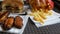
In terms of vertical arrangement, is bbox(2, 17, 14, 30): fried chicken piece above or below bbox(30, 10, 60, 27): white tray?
above

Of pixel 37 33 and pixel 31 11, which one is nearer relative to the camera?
pixel 37 33

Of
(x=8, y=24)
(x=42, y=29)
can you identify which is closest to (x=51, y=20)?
(x=42, y=29)

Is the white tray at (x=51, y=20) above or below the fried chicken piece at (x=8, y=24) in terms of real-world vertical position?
below

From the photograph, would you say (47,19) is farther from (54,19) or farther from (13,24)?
(13,24)

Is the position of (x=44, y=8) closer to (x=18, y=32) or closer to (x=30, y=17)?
(x=30, y=17)

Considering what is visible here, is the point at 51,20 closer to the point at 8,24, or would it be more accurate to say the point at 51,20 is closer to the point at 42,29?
the point at 42,29

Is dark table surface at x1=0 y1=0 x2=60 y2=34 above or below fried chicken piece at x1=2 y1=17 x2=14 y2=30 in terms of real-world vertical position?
below

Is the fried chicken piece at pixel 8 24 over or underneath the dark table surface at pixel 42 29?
over

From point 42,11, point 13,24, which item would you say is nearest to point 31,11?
point 42,11

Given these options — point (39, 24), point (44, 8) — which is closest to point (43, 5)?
point (44, 8)
